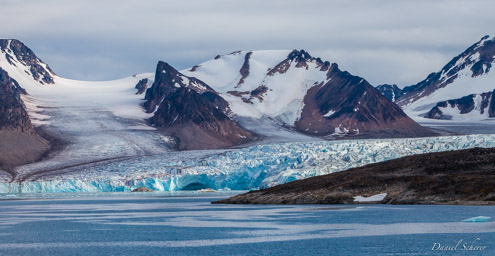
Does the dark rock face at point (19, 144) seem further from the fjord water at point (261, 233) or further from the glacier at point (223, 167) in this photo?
the fjord water at point (261, 233)

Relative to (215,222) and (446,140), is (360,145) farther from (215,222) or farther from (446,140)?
(215,222)

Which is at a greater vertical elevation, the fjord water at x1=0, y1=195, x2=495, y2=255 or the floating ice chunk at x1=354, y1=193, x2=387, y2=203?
the fjord water at x1=0, y1=195, x2=495, y2=255

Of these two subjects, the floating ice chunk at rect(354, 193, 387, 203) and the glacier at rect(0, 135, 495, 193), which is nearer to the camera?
the floating ice chunk at rect(354, 193, 387, 203)

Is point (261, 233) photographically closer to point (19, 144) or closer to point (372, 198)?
point (372, 198)

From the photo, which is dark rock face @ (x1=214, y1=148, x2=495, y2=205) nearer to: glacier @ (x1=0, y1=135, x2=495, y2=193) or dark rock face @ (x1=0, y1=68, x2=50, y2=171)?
glacier @ (x1=0, y1=135, x2=495, y2=193)

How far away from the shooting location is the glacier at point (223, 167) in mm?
113438

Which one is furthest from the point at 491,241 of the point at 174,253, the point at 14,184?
the point at 14,184

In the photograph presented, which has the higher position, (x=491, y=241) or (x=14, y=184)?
→ (x=491, y=241)

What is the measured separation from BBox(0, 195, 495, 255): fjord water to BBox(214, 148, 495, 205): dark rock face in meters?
5.85

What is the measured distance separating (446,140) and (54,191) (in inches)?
2649

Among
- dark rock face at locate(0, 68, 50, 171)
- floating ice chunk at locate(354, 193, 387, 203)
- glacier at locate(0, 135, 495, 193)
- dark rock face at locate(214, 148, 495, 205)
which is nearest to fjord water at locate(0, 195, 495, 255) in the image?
dark rock face at locate(214, 148, 495, 205)

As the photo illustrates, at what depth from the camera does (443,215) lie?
50.3 m

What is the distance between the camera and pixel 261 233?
139 ft

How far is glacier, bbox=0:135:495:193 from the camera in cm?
11344
